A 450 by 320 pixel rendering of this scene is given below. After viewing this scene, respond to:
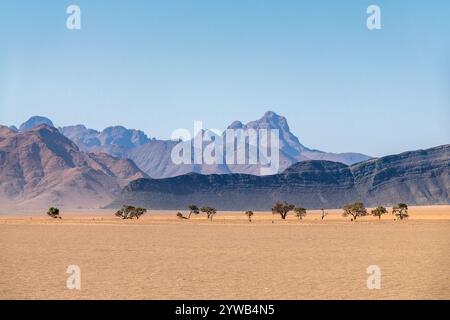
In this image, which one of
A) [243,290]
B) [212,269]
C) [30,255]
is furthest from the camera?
[30,255]

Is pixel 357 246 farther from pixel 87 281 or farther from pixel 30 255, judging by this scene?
pixel 87 281

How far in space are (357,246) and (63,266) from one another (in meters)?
27.5

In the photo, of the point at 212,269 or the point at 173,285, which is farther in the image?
the point at 212,269

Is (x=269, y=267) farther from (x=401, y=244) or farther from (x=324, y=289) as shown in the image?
(x=401, y=244)
